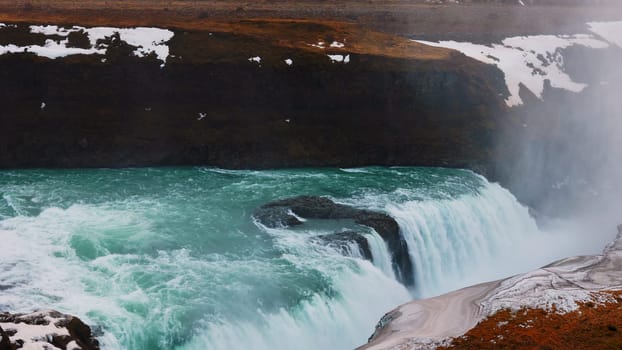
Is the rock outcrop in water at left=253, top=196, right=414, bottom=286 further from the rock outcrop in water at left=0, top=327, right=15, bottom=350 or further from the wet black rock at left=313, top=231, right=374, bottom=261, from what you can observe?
the rock outcrop in water at left=0, top=327, right=15, bottom=350

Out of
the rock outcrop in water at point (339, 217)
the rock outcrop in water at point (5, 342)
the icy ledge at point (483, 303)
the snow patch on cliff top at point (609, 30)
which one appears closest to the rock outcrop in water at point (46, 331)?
the rock outcrop in water at point (5, 342)

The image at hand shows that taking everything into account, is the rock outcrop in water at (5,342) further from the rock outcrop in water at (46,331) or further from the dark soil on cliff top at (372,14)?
the dark soil on cliff top at (372,14)

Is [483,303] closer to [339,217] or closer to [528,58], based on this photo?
[339,217]

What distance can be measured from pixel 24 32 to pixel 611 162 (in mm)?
55666

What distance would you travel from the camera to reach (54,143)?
4819cm

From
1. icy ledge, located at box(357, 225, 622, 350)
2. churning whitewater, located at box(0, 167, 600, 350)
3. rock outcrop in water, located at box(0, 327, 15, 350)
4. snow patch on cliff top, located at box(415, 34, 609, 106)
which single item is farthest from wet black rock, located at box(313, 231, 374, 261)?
snow patch on cliff top, located at box(415, 34, 609, 106)

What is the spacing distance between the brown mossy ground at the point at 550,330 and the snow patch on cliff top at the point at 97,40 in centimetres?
3753

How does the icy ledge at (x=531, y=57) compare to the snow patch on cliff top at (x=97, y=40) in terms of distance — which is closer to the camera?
the snow patch on cliff top at (x=97, y=40)

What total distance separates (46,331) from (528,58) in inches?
2431

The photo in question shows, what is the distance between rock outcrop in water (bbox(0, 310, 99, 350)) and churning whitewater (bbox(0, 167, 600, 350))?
3.67ft

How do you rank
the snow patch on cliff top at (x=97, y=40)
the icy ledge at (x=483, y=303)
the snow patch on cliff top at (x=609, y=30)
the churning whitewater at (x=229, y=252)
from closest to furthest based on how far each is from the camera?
the icy ledge at (x=483, y=303), the churning whitewater at (x=229, y=252), the snow patch on cliff top at (x=97, y=40), the snow patch on cliff top at (x=609, y=30)

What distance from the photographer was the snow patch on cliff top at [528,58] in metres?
65.5

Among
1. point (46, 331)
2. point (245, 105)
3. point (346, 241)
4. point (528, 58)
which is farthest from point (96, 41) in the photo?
point (528, 58)

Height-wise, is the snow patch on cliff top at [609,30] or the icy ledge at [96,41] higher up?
the snow patch on cliff top at [609,30]
